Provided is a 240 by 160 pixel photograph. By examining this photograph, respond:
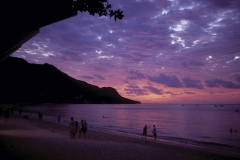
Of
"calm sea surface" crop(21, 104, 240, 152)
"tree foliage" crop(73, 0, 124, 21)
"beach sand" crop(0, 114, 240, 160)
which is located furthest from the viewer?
"calm sea surface" crop(21, 104, 240, 152)

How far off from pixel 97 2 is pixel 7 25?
1323 mm

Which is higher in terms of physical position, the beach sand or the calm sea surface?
the beach sand

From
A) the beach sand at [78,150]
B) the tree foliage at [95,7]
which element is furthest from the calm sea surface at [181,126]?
the tree foliage at [95,7]

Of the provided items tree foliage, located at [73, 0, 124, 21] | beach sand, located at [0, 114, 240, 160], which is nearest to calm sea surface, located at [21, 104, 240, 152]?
beach sand, located at [0, 114, 240, 160]

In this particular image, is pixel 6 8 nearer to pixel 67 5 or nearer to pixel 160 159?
pixel 67 5

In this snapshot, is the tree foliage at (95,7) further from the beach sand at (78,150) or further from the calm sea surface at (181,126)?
the calm sea surface at (181,126)

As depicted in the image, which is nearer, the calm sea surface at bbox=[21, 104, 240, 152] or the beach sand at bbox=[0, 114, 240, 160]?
the beach sand at bbox=[0, 114, 240, 160]

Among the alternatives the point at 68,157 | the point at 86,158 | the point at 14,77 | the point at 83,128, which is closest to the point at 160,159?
the point at 86,158

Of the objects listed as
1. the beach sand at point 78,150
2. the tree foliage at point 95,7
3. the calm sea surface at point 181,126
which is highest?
the tree foliage at point 95,7

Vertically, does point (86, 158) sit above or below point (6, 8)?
below

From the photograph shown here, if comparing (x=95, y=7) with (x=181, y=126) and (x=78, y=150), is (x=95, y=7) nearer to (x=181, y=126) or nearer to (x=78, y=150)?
(x=78, y=150)

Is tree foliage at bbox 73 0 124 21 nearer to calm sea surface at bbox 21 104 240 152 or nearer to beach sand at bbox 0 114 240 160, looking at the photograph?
beach sand at bbox 0 114 240 160

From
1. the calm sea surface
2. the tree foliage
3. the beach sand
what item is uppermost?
the tree foliage

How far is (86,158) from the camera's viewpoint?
10320 millimetres
